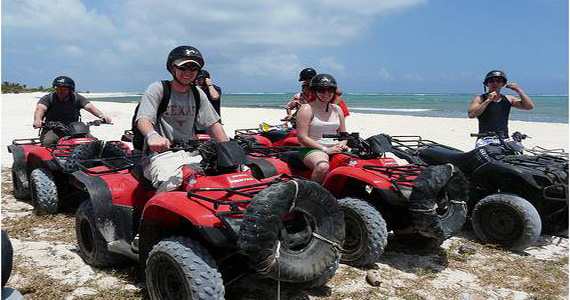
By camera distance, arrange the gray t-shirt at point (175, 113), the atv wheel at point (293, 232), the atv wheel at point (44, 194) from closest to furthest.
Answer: the atv wheel at point (293, 232), the gray t-shirt at point (175, 113), the atv wheel at point (44, 194)

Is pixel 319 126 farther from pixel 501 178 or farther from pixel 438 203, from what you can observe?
pixel 501 178

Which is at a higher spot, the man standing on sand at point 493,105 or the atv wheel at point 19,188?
the man standing on sand at point 493,105

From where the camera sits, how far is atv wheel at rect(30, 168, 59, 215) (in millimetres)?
6141

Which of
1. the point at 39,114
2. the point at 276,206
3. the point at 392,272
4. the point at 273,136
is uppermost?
the point at 39,114

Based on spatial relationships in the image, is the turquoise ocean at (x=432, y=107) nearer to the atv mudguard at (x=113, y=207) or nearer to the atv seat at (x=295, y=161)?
the atv seat at (x=295, y=161)

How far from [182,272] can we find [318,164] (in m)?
2.39

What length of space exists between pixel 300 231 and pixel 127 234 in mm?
1640

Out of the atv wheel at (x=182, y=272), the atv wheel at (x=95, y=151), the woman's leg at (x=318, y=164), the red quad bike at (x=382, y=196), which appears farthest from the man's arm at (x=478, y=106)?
the atv wheel at (x=182, y=272)

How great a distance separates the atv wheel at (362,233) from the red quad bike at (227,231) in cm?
94

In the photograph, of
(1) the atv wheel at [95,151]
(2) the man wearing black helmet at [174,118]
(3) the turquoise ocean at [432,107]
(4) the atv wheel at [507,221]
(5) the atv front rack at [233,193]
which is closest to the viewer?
(5) the atv front rack at [233,193]

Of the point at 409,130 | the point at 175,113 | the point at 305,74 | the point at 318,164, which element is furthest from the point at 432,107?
the point at 175,113

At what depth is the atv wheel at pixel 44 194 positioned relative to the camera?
242 inches

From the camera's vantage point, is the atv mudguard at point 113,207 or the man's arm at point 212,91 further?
the man's arm at point 212,91

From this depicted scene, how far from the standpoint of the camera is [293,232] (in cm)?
345
